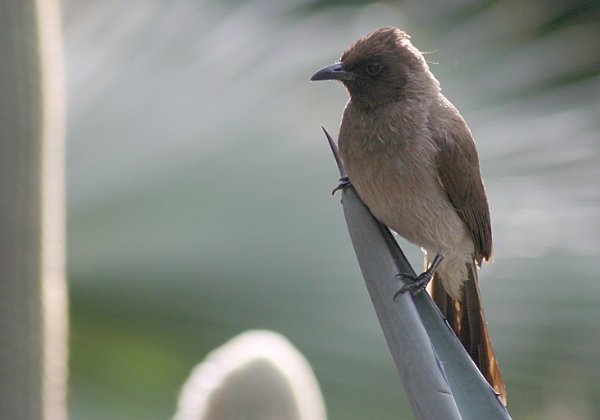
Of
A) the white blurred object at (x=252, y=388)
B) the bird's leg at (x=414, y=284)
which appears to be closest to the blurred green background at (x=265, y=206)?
the bird's leg at (x=414, y=284)

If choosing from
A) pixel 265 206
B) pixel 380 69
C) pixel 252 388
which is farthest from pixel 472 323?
pixel 265 206

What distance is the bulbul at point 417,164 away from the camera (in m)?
2.41

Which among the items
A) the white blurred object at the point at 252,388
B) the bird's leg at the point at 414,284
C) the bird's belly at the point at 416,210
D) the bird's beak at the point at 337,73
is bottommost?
the white blurred object at the point at 252,388

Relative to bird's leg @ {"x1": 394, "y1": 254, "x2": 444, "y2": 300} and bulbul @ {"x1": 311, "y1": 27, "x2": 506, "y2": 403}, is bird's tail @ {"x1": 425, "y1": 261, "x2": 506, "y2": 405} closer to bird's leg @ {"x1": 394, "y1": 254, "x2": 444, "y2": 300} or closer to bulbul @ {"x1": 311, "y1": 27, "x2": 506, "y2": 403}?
bulbul @ {"x1": 311, "y1": 27, "x2": 506, "y2": 403}

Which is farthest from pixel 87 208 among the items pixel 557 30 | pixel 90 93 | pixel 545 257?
pixel 557 30

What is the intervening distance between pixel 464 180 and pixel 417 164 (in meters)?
0.14

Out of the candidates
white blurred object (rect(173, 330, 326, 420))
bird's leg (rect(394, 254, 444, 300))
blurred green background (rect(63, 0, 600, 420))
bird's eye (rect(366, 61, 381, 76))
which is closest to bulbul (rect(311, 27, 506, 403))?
bird's eye (rect(366, 61, 381, 76))

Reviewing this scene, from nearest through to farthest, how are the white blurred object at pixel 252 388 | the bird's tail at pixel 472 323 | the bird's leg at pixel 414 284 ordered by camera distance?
the bird's leg at pixel 414 284, the white blurred object at pixel 252 388, the bird's tail at pixel 472 323

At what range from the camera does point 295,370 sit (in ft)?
6.36

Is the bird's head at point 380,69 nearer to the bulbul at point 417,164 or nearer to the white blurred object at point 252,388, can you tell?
the bulbul at point 417,164

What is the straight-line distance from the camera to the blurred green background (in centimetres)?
372

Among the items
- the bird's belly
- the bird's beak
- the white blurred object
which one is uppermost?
the bird's beak

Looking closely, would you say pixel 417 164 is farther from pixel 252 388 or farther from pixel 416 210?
pixel 252 388

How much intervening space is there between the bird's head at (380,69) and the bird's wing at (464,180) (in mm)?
135
